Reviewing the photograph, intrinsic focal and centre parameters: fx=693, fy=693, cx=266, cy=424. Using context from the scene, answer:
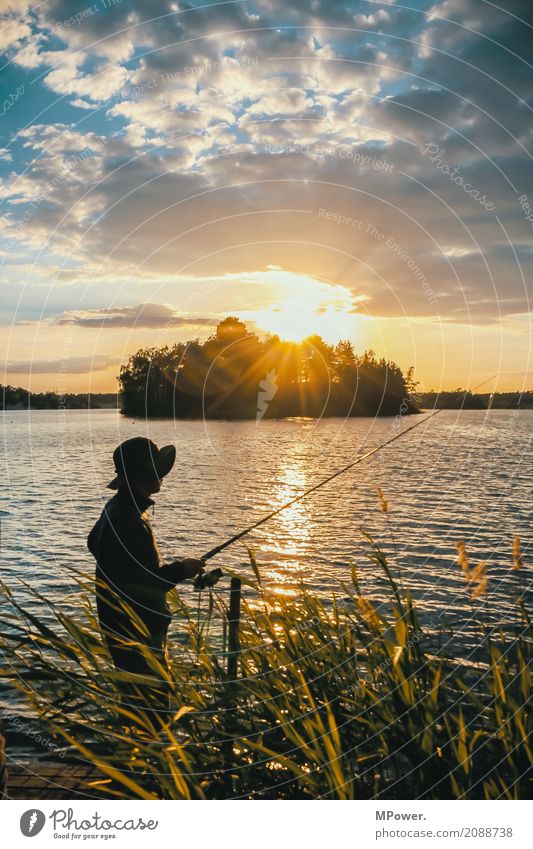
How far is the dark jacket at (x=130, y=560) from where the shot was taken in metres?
4.60

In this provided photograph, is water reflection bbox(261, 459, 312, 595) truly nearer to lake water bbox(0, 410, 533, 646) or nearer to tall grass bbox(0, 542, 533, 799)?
lake water bbox(0, 410, 533, 646)

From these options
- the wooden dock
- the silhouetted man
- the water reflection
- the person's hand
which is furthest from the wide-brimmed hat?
the water reflection

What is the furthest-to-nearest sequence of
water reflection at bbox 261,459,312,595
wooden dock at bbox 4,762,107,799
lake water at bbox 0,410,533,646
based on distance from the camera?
water reflection at bbox 261,459,312,595 → lake water at bbox 0,410,533,646 → wooden dock at bbox 4,762,107,799

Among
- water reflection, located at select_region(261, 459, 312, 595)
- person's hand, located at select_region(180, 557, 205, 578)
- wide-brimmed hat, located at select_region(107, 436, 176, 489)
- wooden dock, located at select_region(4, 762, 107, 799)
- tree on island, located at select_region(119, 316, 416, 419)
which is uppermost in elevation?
tree on island, located at select_region(119, 316, 416, 419)

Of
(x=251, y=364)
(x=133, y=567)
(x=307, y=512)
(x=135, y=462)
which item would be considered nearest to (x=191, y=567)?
(x=133, y=567)

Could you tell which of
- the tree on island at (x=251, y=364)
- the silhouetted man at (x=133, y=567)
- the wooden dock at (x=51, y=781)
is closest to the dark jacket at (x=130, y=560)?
the silhouetted man at (x=133, y=567)

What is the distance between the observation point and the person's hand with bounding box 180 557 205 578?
4734mm

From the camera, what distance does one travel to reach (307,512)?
2784 centimetres

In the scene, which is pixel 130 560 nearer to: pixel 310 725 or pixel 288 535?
pixel 310 725

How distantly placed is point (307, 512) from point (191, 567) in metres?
23.3
